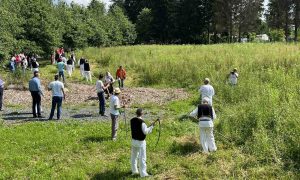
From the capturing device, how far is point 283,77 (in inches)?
856

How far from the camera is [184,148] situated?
15.0 meters

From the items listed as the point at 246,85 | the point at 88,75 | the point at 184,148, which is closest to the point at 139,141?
the point at 184,148

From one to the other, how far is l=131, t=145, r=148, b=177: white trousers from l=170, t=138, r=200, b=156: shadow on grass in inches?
87.5

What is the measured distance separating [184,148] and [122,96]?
971 cm

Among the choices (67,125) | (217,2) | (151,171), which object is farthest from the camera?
(217,2)

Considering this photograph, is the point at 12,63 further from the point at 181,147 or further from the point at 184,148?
the point at 184,148

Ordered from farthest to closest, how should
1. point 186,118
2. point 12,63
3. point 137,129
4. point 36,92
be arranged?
point 12,63 → point 186,118 → point 36,92 → point 137,129

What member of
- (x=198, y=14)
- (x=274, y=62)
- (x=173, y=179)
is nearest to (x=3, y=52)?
(x=274, y=62)

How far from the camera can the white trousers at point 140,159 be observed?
1252 centimetres

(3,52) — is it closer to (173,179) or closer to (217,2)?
(173,179)

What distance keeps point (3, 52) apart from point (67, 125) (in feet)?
48.7

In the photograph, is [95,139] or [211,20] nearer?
[95,139]

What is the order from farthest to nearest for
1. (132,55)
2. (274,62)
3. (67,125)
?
(132,55) → (274,62) → (67,125)

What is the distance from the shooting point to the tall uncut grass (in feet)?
44.3
